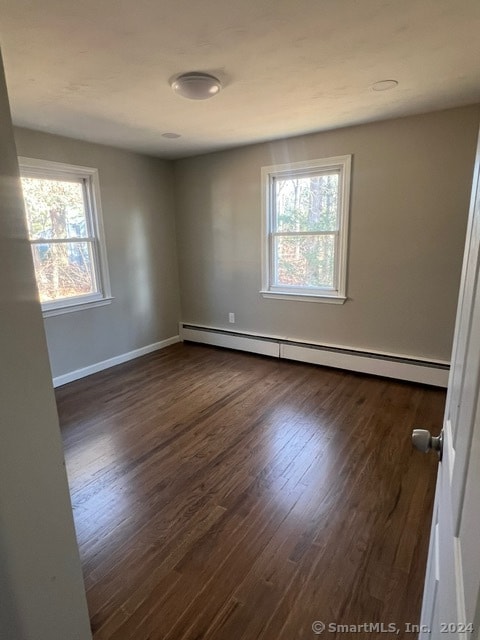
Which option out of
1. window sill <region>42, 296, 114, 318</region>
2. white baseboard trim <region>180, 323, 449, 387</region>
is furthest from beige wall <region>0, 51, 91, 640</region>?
white baseboard trim <region>180, 323, 449, 387</region>

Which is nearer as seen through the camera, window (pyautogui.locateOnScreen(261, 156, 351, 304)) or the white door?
the white door

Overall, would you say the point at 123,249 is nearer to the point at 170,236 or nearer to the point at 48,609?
the point at 170,236

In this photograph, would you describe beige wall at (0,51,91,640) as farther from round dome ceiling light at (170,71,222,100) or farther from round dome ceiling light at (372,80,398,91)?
round dome ceiling light at (372,80,398,91)

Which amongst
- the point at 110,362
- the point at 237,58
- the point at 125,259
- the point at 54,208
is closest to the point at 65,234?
the point at 54,208

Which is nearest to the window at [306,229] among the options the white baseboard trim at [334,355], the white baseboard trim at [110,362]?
the white baseboard trim at [334,355]

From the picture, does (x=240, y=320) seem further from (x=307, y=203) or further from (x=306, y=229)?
(x=307, y=203)

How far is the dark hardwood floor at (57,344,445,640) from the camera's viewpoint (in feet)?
4.55

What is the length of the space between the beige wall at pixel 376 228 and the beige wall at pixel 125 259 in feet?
1.61

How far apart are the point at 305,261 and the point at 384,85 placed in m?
1.80

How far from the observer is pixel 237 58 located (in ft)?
6.18

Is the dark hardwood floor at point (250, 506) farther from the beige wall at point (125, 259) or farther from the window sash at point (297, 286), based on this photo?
the window sash at point (297, 286)

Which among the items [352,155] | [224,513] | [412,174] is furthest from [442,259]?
[224,513]

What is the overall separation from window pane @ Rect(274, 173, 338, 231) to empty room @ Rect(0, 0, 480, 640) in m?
0.02

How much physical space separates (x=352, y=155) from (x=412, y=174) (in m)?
0.58
